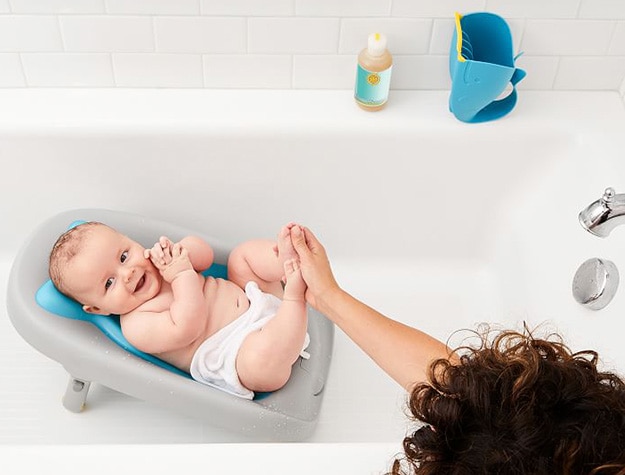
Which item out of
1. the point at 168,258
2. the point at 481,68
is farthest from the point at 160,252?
the point at 481,68

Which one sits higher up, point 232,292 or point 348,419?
point 232,292

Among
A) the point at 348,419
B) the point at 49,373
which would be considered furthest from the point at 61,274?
the point at 348,419

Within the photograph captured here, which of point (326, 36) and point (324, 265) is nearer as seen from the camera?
point (324, 265)

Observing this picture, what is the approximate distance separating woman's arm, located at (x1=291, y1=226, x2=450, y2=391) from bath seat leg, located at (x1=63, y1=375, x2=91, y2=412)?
485 mm

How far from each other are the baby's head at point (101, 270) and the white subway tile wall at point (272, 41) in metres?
0.35

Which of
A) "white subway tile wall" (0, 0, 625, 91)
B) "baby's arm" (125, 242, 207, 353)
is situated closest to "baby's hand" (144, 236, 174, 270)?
"baby's arm" (125, 242, 207, 353)

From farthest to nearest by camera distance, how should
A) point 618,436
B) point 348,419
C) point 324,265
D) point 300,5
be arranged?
point 348,419 < point 300,5 < point 324,265 < point 618,436

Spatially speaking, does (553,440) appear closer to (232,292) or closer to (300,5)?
(232,292)

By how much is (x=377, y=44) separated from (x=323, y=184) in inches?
13.1

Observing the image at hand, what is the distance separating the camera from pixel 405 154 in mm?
1539

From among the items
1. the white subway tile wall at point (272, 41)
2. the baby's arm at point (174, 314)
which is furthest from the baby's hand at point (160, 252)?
the white subway tile wall at point (272, 41)

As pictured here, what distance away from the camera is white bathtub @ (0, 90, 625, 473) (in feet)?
4.88

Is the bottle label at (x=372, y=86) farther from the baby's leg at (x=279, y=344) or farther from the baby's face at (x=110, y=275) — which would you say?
the baby's face at (x=110, y=275)

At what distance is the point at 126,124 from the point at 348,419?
74cm
